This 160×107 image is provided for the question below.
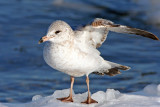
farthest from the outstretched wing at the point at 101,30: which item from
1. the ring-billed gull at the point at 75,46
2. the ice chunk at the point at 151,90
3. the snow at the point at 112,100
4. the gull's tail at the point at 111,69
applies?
the ice chunk at the point at 151,90

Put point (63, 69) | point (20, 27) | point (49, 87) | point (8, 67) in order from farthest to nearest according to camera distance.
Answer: point (20, 27) < point (8, 67) < point (49, 87) < point (63, 69)

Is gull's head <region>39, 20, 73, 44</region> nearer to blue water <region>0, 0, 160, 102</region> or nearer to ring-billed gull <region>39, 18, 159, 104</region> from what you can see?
ring-billed gull <region>39, 18, 159, 104</region>

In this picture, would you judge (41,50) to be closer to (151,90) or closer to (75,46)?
(151,90)

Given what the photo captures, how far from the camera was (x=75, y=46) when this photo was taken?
5.26 meters

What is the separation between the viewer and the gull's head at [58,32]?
200 inches

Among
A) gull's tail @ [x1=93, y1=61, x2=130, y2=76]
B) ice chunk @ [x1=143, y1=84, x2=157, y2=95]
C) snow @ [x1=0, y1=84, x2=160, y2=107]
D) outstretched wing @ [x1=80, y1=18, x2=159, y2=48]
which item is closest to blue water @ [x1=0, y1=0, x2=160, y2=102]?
outstretched wing @ [x1=80, y1=18, x2=159, y2=48]

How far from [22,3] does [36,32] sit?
6.57ft

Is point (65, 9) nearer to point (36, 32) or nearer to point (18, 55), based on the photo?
point (36, 32)

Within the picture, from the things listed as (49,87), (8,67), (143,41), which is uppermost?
(143,41)

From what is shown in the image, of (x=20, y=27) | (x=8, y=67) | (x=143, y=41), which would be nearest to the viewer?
(x=8, y=67)

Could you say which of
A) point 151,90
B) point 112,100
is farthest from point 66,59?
point 151,90

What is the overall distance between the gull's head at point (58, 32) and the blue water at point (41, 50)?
0.55m

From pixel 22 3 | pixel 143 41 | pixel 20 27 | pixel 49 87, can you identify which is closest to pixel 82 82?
pixel 49 87

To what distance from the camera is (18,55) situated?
902 centimetres
